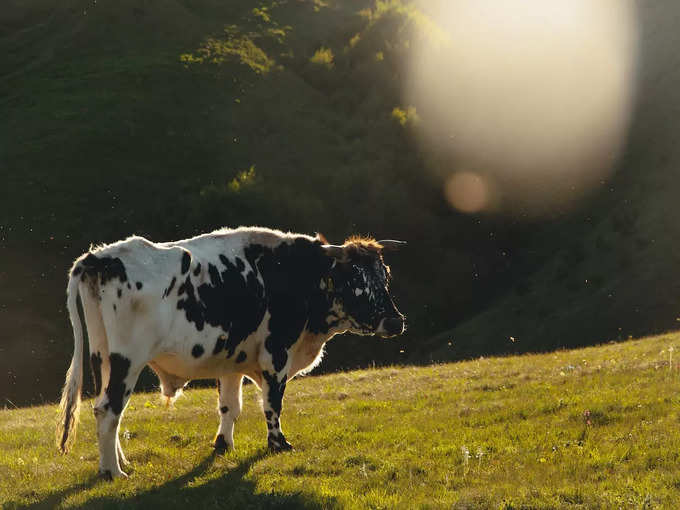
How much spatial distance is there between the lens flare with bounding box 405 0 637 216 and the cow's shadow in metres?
49.0

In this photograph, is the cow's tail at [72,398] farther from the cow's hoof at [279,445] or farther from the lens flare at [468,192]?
the lens flare at [468,192]

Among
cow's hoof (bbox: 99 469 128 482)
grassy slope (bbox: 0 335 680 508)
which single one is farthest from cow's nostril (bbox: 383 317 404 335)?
cow's hoof (bbox: 99 469 128 482)

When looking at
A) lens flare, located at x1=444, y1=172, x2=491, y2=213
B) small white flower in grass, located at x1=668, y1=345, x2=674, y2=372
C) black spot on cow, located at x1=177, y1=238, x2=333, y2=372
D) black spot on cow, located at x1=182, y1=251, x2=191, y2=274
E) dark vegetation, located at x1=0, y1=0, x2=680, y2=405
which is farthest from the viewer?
lens flare, located at x1=444, y1=172, x2=491, y2=213

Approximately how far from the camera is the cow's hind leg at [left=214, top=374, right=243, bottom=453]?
42.6 ft

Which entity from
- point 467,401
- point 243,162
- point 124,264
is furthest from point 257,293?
point 243,162

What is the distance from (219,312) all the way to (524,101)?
61.4 metres

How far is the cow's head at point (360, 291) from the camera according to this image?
13.6 metres

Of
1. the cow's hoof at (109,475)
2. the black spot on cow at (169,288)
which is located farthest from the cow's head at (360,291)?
the cow's hoof at (109,475)

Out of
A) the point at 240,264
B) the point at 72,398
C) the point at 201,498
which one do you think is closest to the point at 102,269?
the point at 72,398

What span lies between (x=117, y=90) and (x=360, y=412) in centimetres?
4951

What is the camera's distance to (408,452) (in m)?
12.2

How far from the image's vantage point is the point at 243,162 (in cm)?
5731

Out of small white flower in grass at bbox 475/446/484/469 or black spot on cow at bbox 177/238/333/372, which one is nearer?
small white flower in grass at bbox 475/446/484/469

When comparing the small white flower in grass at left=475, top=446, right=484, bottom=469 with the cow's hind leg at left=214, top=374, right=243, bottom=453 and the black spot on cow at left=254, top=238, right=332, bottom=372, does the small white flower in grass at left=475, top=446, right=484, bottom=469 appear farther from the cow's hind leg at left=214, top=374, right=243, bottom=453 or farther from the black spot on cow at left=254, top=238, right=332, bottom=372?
the cow's hind leg at left=214, top=374, right=243, bottom=453
